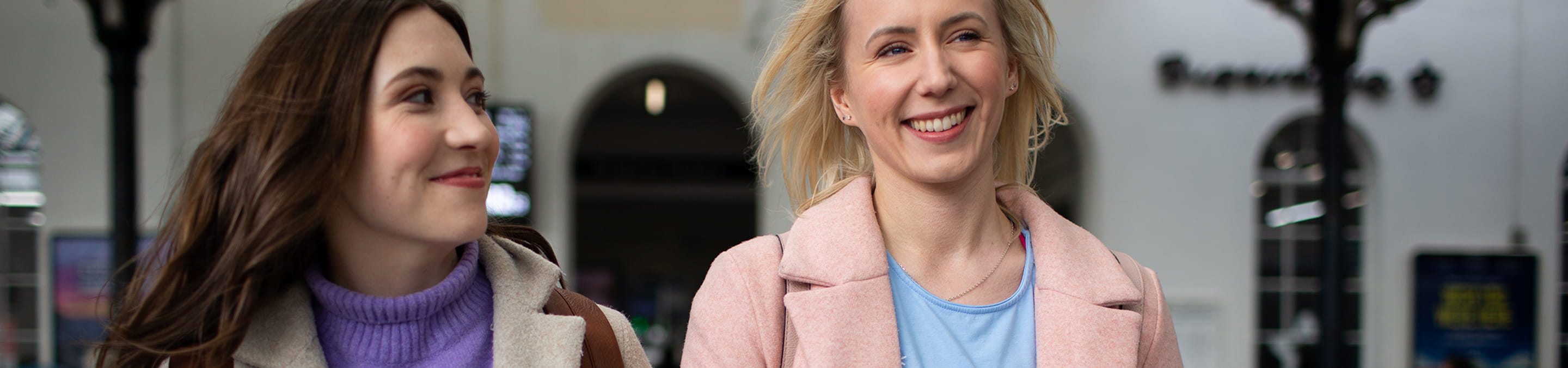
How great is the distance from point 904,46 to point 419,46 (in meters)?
0.80

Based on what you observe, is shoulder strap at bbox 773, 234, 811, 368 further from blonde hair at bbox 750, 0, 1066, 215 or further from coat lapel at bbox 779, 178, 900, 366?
blonde hair at bbox 750, 0, 1066, 215

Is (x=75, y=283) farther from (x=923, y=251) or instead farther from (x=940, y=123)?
(x=940, y=123)

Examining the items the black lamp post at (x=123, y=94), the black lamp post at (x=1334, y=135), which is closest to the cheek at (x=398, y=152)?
the black lamp post at (x=123, y=94)

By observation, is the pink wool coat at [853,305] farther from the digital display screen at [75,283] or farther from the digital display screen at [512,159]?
the digital display screen at [75,283]

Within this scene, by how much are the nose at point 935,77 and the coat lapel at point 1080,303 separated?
0.41m

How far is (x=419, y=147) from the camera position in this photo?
1.44 metres

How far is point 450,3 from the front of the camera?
163cm

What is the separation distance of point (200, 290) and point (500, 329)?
431 mm

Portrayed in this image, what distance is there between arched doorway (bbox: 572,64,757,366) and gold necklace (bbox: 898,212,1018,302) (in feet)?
17.5

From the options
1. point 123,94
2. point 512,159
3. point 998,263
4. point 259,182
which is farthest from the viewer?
point 512,159

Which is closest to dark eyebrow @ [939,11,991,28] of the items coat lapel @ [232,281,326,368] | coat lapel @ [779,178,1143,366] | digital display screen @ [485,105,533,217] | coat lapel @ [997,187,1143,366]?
coat lapel @ [779,178,1143,366]

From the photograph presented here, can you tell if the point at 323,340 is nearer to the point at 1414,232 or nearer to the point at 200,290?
the point at 200,290

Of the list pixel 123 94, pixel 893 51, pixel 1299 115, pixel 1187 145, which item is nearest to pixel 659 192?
pixel 1187 145

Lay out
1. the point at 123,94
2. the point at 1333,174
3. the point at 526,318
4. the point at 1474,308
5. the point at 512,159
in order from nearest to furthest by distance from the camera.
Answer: the point at 526,318 < the point at 123,94 < the point at 1333,174 < the point at 512,159 < the point at 1474,308
